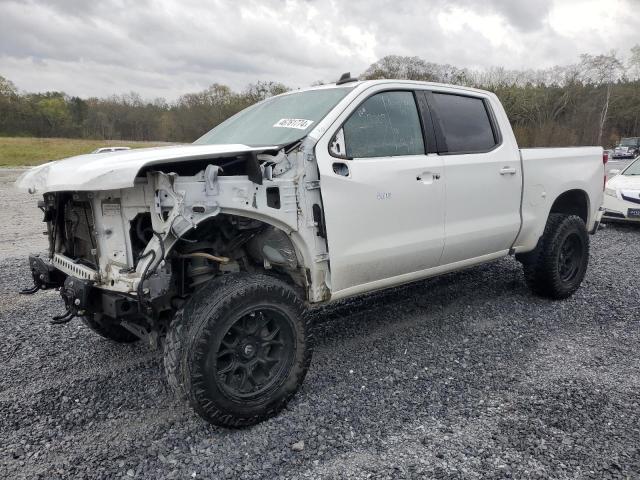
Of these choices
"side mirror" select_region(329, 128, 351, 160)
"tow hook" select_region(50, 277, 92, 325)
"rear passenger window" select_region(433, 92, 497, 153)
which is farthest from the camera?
"rear passenger window" select_region(433, 92, 497, 153)

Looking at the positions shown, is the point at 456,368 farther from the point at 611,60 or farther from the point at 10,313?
the point at 611,60

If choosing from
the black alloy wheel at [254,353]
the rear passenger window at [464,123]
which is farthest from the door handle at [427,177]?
the black alloy wheel at [254,353]

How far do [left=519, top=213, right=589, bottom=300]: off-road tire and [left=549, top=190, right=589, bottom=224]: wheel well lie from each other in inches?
11.2

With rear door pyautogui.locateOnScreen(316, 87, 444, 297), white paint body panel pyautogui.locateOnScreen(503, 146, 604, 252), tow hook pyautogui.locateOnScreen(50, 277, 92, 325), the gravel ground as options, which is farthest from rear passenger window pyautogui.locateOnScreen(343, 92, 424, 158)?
tow hook pyautogui.locateOnScreen(50, 277, 92, 325)

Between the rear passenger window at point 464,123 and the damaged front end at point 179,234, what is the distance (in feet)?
4.78

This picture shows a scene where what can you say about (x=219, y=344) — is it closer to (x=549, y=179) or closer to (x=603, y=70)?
(x=549, y=179)

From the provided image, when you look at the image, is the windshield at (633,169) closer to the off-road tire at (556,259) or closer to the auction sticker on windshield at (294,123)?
the off-road tire at (556,259)

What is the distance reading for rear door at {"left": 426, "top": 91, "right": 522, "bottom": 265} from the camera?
3760 mm

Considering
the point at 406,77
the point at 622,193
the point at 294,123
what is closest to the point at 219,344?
the point at 294,123

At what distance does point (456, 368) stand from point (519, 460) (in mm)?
1030

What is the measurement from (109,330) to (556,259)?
407cm

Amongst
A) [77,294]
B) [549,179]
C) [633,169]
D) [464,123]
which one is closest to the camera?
[77,294]

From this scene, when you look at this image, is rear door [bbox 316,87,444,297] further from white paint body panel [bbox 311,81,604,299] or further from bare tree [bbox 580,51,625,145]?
bare tree [bbox 580,51,625,145]

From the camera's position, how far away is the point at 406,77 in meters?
33.7
